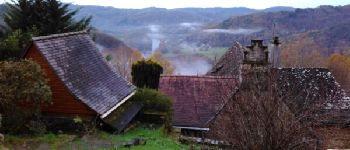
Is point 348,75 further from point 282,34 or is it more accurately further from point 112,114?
point 112,114

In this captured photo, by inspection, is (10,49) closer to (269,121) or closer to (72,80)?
(72,80)

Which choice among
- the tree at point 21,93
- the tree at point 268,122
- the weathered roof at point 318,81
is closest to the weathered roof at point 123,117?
the tree at point 21,93

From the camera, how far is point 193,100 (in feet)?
76.9

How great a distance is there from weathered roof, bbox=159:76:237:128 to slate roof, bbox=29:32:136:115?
3456mm

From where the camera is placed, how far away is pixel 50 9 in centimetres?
2592

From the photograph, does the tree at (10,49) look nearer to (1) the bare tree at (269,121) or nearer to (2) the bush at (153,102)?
(2) the bush at (153,102)

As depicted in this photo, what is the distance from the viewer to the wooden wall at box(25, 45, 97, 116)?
16.6m

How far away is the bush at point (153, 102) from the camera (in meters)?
20.3

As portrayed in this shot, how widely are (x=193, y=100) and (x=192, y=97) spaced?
24 centimetres

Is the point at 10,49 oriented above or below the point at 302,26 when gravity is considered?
above

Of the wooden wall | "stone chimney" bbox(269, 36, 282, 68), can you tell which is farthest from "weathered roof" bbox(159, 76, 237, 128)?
the wooden wall

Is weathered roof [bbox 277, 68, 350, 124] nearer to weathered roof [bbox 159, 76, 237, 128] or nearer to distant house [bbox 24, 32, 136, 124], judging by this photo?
weathered roof [bbox 159, 76, 237, 128]

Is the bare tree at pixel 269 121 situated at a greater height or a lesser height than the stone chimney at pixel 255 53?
lesser

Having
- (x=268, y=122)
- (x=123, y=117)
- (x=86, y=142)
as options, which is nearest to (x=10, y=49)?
(x=123, y=117)
